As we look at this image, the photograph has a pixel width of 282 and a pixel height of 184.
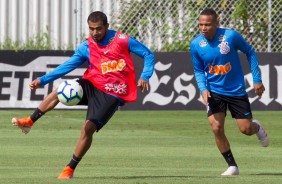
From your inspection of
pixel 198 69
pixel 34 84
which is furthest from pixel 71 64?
pixel 198 69

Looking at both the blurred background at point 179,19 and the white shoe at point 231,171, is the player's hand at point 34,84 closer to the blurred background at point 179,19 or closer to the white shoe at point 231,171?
the white shoe at point 231,171

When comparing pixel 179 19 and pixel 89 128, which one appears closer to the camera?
pixel 89 128

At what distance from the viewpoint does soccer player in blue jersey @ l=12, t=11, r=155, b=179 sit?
39.8 ft

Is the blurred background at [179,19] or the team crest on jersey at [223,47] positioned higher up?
the team crest on jersey at [223,47]

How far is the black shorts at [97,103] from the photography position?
39.8ft

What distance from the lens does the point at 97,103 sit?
40.1ft

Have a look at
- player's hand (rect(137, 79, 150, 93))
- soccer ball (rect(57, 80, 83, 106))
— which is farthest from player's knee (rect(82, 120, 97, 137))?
player's hand (rect(137, 79, 150, 93))

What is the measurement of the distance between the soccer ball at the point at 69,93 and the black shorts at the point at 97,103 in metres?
0.12

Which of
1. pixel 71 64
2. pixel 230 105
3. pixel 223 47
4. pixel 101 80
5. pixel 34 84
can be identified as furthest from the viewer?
pixel 230 105

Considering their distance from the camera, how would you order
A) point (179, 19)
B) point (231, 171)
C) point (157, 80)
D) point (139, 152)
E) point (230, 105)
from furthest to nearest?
point (179, 19) < point (157, 80) < point (139, 152) < point (230, 105) < point (231, 171)

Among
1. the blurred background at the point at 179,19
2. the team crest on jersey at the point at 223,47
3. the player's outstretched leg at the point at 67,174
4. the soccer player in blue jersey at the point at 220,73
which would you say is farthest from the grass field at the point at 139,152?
the blurred background at the point at 179,19

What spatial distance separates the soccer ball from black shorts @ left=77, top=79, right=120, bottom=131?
0.38 ft

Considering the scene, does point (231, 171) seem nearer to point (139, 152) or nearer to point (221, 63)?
point (221, 63)

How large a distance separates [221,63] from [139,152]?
3.17 m
